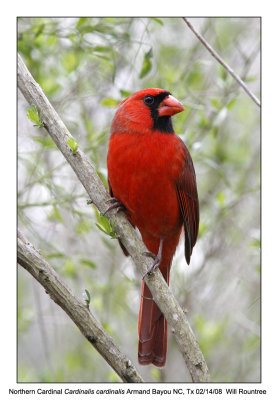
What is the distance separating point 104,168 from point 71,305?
154cm

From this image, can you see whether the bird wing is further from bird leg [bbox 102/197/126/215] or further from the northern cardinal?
bird leg [bbox 102/197/126/215]

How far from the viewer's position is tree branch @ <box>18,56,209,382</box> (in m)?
2.33

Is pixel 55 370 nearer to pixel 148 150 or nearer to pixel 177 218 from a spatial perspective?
pixel 177 218

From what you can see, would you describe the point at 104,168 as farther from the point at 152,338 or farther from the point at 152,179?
the point at 152,338

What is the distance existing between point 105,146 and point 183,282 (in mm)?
1299

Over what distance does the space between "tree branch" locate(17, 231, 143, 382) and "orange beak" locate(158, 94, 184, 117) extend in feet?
4.01

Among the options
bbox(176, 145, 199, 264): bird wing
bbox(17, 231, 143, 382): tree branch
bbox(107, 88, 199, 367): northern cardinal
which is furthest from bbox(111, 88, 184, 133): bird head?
bbox(17, 231, 143, 382): tree branch

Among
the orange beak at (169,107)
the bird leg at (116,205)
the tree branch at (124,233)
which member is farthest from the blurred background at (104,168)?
the tree branch at (124,233)

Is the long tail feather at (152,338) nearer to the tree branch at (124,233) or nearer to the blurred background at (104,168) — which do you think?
the blurred background at (104,168)

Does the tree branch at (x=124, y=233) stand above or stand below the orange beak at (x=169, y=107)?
below

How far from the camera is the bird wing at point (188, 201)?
120 inches

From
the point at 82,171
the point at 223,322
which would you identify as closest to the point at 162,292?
the point at 82,171

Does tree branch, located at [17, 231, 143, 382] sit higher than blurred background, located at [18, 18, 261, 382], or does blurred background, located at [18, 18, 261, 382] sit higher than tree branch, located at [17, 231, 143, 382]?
blurred background, located at [18, 18, 261, 382]
